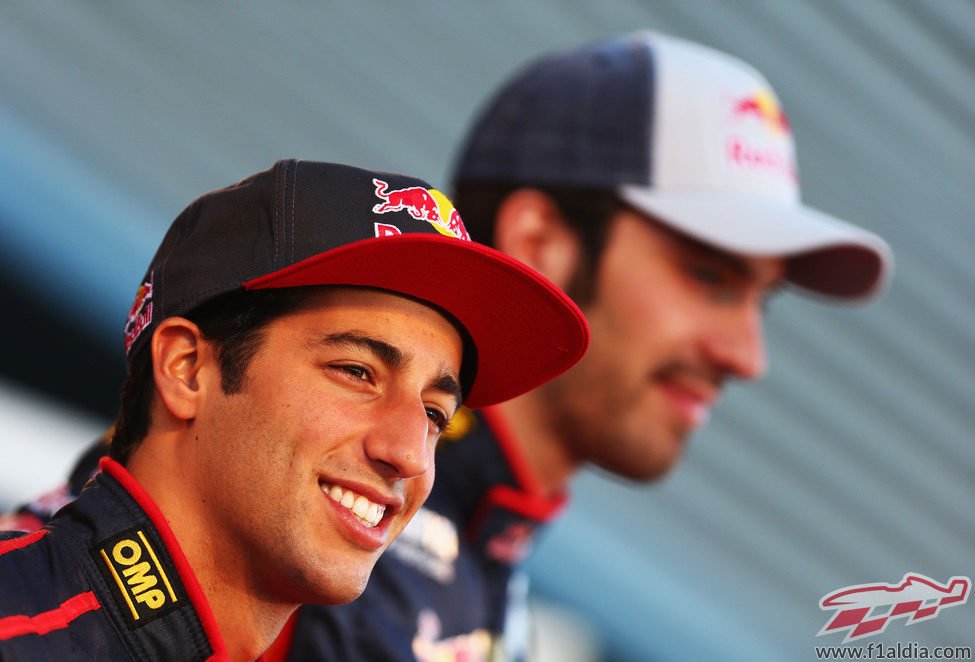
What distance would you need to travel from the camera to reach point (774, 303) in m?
3.75

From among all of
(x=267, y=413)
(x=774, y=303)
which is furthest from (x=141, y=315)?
(x=774, y=303)

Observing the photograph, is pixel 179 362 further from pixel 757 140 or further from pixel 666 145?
pixel 757 140

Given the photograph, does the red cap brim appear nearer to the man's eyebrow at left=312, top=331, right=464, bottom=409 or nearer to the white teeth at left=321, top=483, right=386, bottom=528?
the man's eyebrow at left=312, top=331, right=464, bottom=409

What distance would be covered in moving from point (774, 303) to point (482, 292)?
266cm

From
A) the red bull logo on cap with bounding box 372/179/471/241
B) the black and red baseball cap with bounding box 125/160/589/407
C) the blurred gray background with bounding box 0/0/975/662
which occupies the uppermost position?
the red bull logo on cap with bounding box 372/179/471/241

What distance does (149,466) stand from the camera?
46.7 inches

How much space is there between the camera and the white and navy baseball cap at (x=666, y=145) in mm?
2039

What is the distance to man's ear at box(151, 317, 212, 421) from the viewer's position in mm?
1172

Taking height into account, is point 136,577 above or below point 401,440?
below

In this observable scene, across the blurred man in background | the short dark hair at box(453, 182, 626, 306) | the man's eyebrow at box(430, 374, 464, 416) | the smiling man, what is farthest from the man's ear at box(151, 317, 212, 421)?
the short dark hair at box(453, 182, 626, 306)

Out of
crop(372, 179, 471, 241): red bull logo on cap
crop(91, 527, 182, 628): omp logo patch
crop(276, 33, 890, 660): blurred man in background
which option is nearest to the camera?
crop(91, 527, 182, 628): omp logo patch

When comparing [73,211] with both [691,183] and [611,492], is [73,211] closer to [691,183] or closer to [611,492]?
[611,492]

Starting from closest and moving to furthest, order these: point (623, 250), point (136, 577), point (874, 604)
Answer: point (136, 577) < point (874, 604) < point (623, 250)

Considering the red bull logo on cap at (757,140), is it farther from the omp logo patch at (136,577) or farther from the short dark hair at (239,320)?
the omp logo patch at (136,577)
